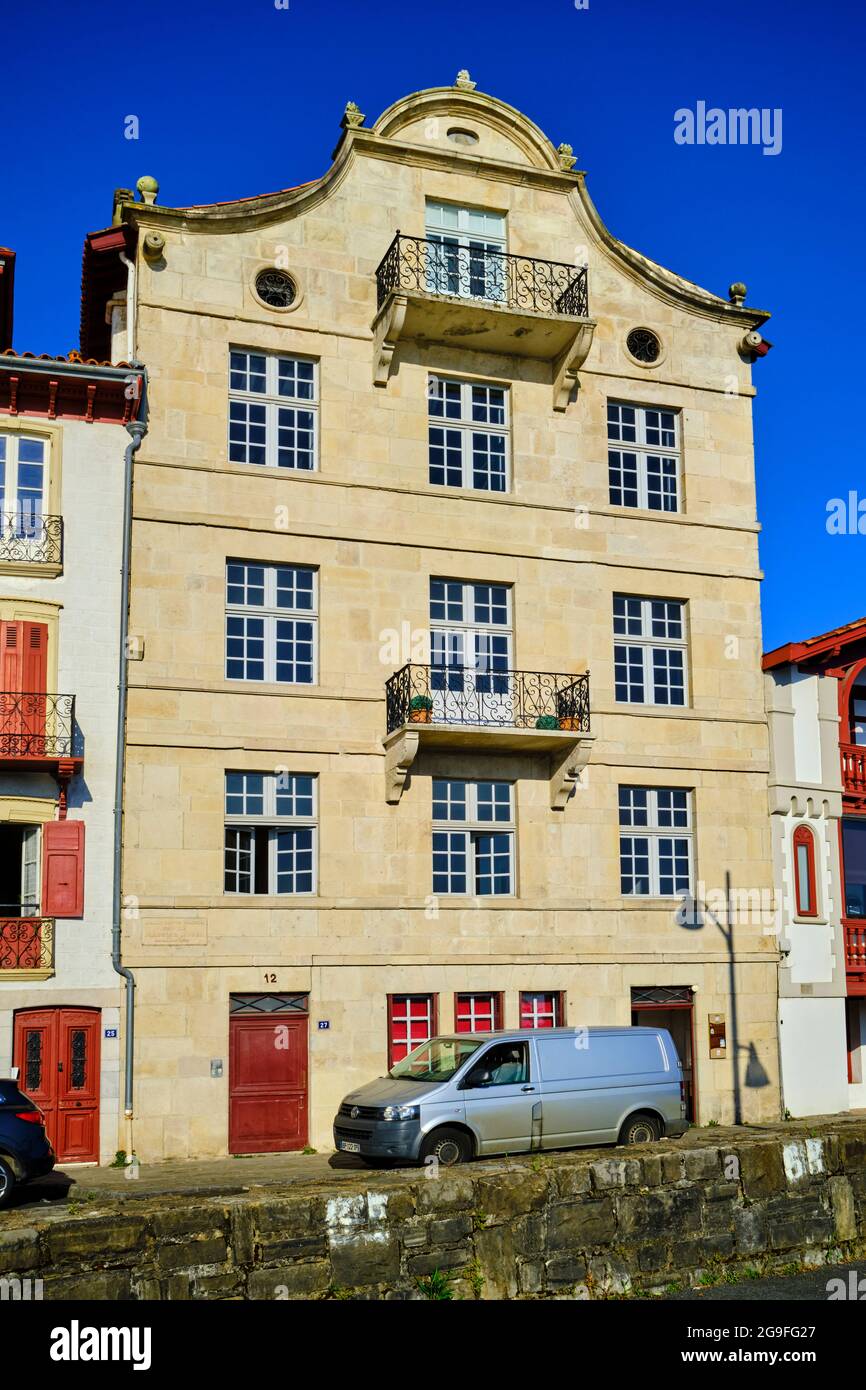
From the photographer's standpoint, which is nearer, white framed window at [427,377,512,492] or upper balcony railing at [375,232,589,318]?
upper balcony railing at [375,232,589,318]

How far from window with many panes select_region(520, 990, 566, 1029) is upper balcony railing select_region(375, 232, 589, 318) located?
40.3 feet

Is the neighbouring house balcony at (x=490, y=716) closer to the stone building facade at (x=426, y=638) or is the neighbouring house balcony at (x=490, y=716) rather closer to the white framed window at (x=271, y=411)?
the stone building facade at (x=426, y=638)

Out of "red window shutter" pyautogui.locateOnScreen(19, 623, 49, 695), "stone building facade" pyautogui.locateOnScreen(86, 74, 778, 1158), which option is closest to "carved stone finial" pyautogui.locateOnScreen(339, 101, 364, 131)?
"stone building facade" pyautogui.locateOnScreen(86, 74, 778, 1158)

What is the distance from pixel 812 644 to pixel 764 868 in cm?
441

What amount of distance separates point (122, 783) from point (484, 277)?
11.8 m

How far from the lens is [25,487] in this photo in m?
23.6

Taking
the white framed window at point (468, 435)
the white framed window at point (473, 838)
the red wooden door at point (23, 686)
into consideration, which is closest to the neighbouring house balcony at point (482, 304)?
the white framed window at point (468, 435)

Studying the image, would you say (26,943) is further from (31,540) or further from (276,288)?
(276,288)

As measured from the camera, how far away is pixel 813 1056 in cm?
2773

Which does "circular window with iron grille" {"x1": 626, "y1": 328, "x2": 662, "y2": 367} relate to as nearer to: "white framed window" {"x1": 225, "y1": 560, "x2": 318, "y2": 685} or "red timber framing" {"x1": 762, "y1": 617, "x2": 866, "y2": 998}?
"red timber framing" {"x1": 762, "y1": 617, "x2": 866, "y2": 998}

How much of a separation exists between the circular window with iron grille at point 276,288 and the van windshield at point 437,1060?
43.4 feet

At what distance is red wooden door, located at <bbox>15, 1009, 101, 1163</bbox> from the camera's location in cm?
2211

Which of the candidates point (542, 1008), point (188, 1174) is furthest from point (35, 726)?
point (542, 1008)
